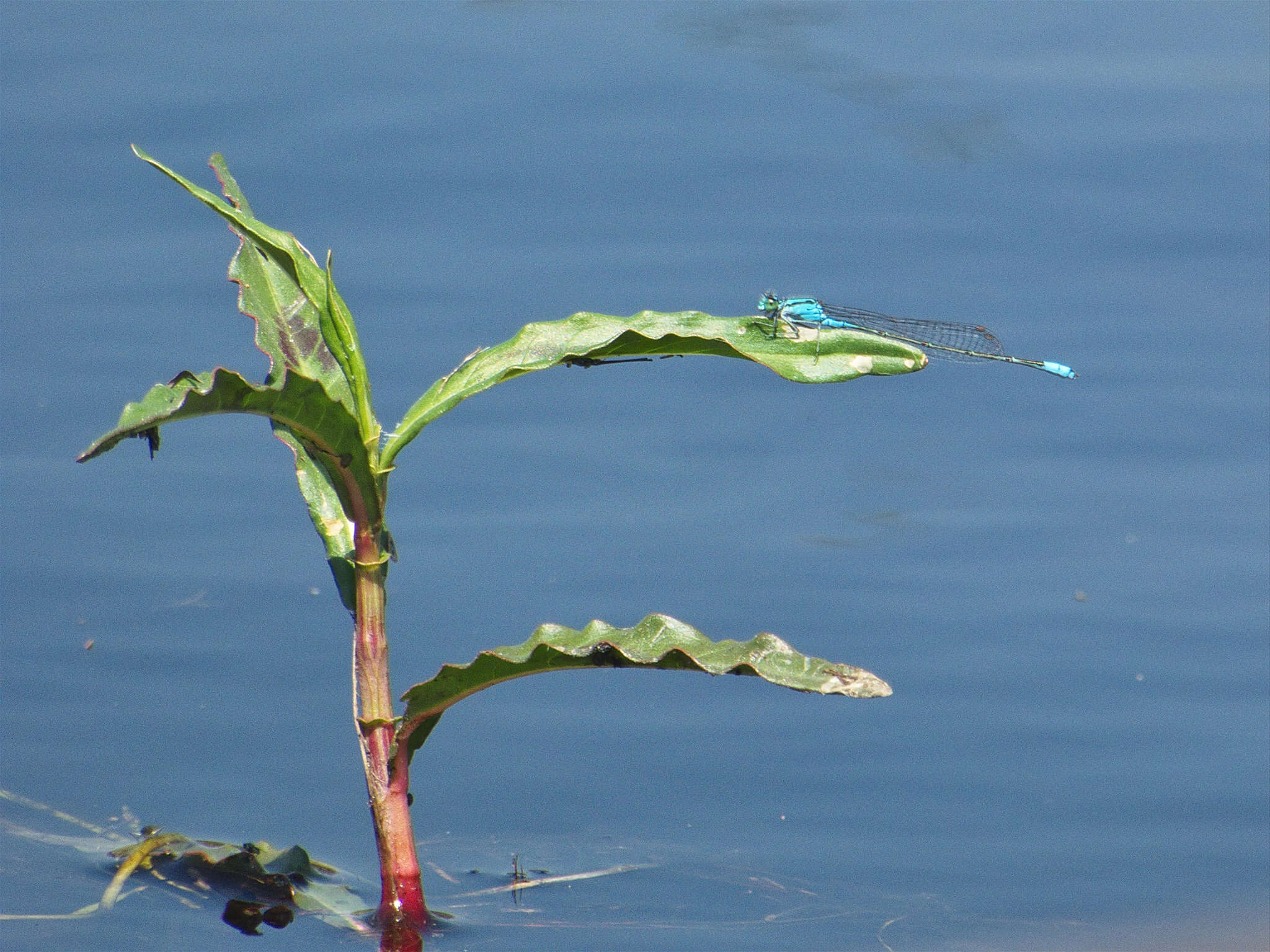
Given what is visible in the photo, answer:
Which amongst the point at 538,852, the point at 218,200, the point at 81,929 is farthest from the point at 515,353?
the point at 81,929

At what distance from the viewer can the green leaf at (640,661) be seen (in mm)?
1527

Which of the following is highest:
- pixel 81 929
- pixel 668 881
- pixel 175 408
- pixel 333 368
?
pixel 333 368

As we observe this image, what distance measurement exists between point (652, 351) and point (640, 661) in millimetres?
389

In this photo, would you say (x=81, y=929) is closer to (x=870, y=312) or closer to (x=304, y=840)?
(x=304, y=840)

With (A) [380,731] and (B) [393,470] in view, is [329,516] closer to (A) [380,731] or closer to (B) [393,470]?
(B) [393,470]


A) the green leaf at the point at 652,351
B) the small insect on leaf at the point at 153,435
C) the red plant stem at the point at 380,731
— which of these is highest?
the green leaf at the point at 652,351

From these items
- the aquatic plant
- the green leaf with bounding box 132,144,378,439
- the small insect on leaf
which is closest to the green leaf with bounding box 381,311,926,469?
the aquatic plant

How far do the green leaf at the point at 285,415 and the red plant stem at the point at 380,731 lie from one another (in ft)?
0.20

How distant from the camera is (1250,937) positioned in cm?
199

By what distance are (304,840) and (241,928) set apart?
25cm

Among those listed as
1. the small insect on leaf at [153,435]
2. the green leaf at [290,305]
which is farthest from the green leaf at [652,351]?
the small insect on leaf at [153,435]

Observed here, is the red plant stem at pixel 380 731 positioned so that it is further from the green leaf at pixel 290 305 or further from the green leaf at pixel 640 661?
the green leaf at pixel 290 305

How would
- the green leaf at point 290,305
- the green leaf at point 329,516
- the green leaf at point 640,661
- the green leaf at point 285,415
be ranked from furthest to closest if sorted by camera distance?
the green leaf at point 329,516
the green leaf at point 290,305
the green leaf at point 640,661
the green leaf at point 285,415

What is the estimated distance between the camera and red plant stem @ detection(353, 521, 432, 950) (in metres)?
1.68
